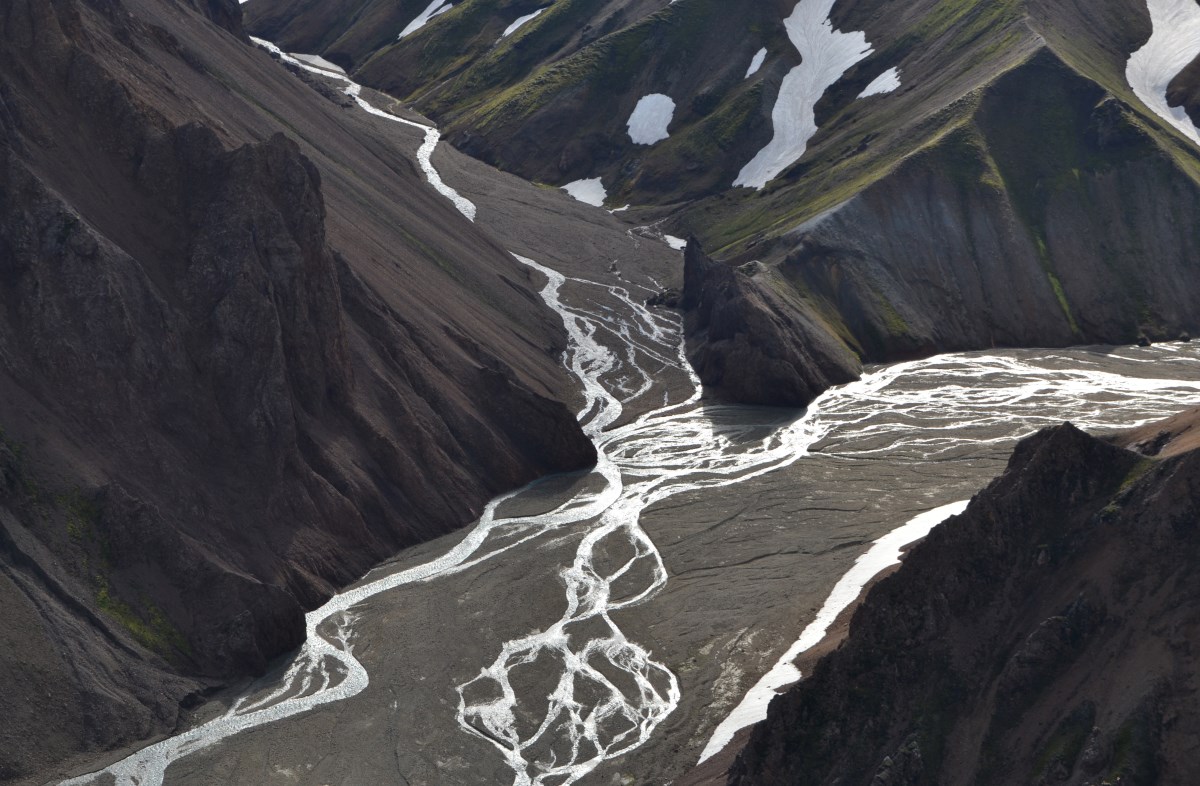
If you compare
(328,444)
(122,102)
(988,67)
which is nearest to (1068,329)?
(988,67)

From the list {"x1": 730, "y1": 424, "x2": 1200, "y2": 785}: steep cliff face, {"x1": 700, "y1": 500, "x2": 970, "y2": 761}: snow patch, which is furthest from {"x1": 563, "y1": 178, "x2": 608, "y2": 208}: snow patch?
{"x1": 730, "y1": 424, "x2": 1200, "y2": 785}: steep cliff face

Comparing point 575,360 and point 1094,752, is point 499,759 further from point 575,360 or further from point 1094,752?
point 575,360

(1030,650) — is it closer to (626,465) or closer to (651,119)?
(626,465)

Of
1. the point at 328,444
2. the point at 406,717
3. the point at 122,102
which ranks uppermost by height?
the point at 122,102

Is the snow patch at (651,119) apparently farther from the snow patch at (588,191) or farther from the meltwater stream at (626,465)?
the meltwater stream at (626,465)

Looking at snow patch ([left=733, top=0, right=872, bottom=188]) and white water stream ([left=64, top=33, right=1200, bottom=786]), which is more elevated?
snow patch ([left=733, top=0, right=872, bottom=188])

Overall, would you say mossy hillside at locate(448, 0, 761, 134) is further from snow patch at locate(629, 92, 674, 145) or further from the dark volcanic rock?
the dark volcanic rock
